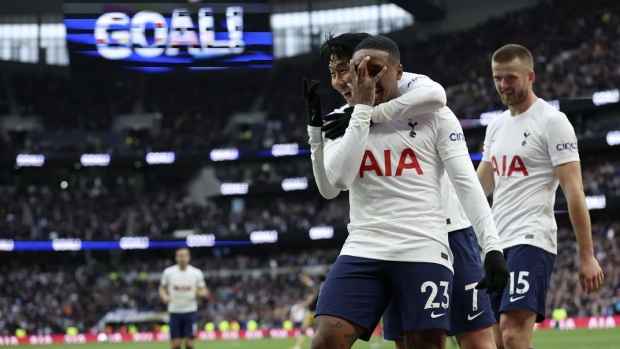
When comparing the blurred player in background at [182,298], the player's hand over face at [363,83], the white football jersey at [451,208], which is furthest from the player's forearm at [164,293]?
the player's hand over face at [363,83]

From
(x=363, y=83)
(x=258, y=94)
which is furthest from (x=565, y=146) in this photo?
(x=258, y=94)

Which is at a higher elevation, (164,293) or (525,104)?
(525,104)

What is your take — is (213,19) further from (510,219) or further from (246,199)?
(510,219)

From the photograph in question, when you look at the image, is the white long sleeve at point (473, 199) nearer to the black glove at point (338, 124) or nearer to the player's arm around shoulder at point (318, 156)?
the black glove at point (338, 124)

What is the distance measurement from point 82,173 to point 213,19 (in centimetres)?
2083

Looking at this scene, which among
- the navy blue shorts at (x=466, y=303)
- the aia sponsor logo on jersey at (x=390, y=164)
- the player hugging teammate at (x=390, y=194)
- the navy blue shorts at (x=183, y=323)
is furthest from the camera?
the navy blue shorts at (x=183, y=323)

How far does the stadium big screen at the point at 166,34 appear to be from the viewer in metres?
44.3

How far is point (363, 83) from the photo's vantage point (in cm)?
459

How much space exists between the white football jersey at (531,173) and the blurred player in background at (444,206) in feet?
3.08

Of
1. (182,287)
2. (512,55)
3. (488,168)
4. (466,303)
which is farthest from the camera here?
(182,287)

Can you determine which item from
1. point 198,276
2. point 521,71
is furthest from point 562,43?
point 521,71

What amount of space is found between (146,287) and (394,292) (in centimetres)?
4893

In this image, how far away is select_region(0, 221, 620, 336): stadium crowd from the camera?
45594 millimetres

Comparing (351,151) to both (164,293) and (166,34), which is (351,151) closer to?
(164,293)
